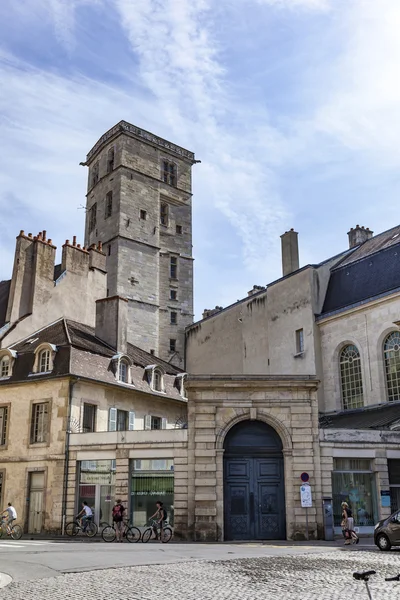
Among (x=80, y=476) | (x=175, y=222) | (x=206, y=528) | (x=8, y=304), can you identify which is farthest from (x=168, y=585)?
(x=175, y=222)

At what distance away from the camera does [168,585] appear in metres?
9.70

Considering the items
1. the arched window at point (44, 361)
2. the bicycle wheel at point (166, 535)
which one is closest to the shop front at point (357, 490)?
the bicycle wheel at point (166, 535)

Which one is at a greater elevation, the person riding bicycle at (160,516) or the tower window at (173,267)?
the tower window at (173,267)

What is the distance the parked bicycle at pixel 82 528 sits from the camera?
22.5m

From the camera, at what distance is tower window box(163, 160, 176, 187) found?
172 feet

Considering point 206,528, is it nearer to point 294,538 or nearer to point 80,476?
point 294,538

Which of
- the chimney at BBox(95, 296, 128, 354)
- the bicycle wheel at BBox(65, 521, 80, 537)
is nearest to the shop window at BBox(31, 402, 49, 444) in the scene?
the bicycle wheel at BBox(65, 521, 80, 537)

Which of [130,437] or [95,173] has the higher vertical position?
[95,173]

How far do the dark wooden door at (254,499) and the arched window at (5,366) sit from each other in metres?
11.1

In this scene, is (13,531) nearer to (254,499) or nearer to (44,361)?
(44,361)

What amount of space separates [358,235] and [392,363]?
38.4 feet

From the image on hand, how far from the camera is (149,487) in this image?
2198 cm

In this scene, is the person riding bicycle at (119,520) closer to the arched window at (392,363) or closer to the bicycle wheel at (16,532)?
the bicycle wheel at (16,532)

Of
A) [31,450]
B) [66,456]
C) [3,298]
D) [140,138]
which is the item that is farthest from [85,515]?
[140,138]
